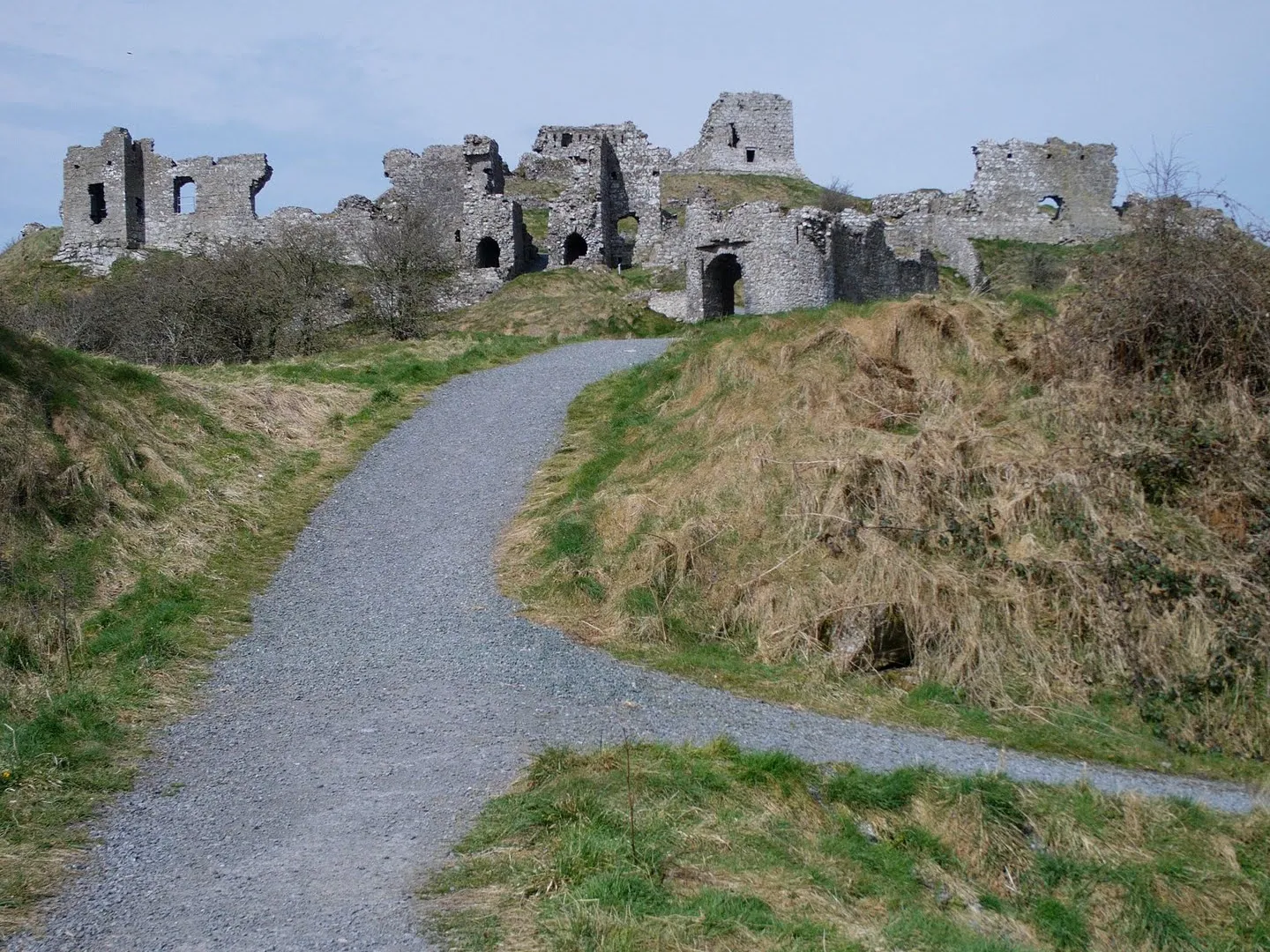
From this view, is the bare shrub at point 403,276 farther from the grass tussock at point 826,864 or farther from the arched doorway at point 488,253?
the grass tussock at point 826,864

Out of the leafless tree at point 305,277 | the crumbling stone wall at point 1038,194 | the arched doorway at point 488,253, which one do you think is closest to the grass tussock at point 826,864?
the leafless tree at point 305,277

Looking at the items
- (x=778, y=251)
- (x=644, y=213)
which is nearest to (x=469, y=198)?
(x=644, y=213)

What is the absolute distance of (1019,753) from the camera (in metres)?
8.74

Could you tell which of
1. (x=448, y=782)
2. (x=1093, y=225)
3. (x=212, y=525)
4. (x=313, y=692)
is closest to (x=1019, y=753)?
(x=448, y=782)

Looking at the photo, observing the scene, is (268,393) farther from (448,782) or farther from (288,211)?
(288,211)

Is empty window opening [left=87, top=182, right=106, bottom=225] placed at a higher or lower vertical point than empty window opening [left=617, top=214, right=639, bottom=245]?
higher

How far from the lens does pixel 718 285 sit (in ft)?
83.1

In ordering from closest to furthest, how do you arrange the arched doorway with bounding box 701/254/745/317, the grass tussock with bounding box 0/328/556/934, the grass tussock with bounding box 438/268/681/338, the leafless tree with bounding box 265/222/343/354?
1. the grass tussock with bounding box 0/328/556/934
2. the arched doorway with bounding box 701/254/745/317
3. the leafless tree with bounding box 265/222/343/354
4. the grass tussock with bounding box 438/268/681/338

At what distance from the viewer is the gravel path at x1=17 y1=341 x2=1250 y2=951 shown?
228 inches

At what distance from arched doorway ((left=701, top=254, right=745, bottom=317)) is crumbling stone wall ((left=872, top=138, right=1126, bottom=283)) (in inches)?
538

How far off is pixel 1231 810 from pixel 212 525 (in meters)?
10.3

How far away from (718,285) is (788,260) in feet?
10.1

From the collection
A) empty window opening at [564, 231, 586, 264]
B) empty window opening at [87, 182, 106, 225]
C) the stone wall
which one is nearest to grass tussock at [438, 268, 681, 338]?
empty window opening at [564, 231, 586, 264]

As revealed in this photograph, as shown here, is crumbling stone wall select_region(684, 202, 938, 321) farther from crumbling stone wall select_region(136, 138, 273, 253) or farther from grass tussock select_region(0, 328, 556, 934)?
crumbling stone wall select_region(136, 138, 273, 253)
